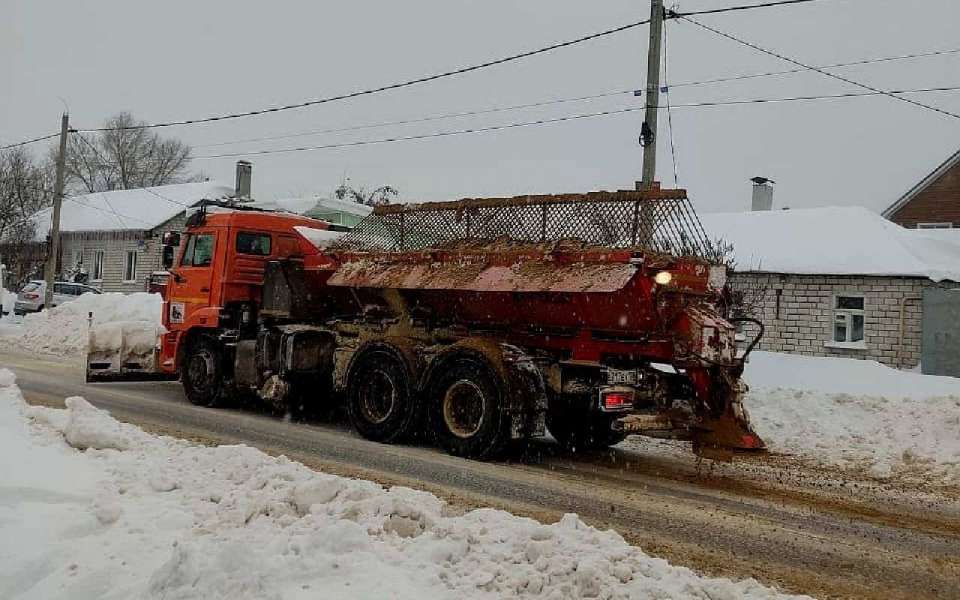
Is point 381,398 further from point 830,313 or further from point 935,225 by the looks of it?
point 935,225

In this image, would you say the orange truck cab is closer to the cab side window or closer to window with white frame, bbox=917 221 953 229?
the cab side window

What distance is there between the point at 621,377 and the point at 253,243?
6295 mm

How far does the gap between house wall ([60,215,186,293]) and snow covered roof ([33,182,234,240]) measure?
365 millimetres

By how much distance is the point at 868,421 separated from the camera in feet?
33.5

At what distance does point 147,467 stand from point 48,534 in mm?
1649

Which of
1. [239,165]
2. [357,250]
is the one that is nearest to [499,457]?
[357,250]

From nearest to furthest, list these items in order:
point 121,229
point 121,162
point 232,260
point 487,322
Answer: point 487,322, point 232,260, point 121,229, point 121,162

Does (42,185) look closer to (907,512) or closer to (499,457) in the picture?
(499,457)

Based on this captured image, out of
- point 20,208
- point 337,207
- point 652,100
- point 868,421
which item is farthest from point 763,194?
point 20,208

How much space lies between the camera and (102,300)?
22.6 meters

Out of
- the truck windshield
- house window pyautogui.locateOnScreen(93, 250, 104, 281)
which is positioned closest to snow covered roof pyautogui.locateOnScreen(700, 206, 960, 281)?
the truck windshield

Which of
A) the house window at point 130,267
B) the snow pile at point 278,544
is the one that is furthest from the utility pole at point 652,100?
the house window at point 130,267

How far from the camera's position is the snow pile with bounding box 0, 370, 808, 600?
3.95 meters

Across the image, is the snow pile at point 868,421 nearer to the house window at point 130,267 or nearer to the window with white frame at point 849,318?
the window with white frame at point 849,318
